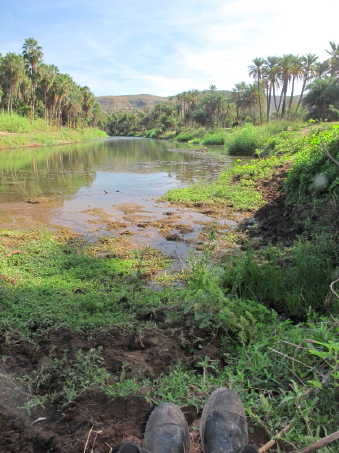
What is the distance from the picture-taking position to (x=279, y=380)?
232 centimetres

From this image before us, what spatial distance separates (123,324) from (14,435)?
5.12 ft

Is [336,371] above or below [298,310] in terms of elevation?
above

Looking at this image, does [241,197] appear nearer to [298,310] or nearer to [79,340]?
[298,310]

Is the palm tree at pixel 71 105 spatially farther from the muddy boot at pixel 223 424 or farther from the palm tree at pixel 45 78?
the muddy boot at pixel 223 424

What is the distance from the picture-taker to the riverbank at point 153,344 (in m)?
2.02

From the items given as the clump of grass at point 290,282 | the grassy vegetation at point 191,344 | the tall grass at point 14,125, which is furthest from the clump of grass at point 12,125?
the clump of grass at point 290,282

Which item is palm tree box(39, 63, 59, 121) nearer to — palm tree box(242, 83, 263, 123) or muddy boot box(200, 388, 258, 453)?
palm tree box(242, 83, 263, 123)

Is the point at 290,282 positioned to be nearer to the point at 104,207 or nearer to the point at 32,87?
the point at 104,207

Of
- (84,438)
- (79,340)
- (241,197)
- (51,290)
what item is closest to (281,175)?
(241,197)

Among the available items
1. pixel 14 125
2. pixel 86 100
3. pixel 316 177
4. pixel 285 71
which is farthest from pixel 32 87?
pixel 316 177

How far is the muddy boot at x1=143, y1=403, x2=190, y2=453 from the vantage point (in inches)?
72.4

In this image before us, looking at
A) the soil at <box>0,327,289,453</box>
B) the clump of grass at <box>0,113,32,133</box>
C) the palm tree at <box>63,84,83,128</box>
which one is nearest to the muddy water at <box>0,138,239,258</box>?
the soil at <box>0,327,289,453</box>

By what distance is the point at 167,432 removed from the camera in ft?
6.16

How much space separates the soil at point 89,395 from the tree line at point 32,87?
1818 inches
